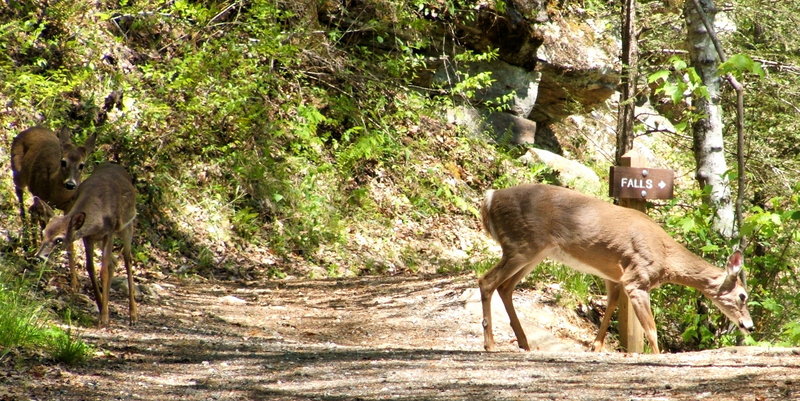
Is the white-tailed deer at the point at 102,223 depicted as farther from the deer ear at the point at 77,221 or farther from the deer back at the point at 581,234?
the deer back at the point at 581,234

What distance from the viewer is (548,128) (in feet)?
62.7

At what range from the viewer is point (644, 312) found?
7750mm

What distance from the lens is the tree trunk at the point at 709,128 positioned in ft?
30.3

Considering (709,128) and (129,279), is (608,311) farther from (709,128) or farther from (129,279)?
(129,279)

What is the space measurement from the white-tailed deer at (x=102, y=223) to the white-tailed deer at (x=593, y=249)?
3185 mm

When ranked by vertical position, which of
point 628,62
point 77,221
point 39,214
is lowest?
point 39,214

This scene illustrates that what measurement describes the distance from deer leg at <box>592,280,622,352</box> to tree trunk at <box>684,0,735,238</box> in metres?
1.48

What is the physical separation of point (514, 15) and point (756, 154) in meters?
6.75

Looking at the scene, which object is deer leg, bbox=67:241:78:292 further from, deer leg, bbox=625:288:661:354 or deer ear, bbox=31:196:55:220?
deer leg, bbox=625:288:661:354

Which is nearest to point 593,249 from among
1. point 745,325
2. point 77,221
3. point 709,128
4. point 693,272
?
point 693,272

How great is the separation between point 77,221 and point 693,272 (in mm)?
5355

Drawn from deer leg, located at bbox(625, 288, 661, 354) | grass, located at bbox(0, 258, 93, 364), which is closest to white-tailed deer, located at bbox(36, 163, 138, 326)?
grass, located at bbox(0, 258, 93, 364)

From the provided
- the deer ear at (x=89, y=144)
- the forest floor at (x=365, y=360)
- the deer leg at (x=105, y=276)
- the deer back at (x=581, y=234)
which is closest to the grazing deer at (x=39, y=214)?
the deer leg at (x=105, y=276)

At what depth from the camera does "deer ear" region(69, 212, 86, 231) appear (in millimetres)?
7104
